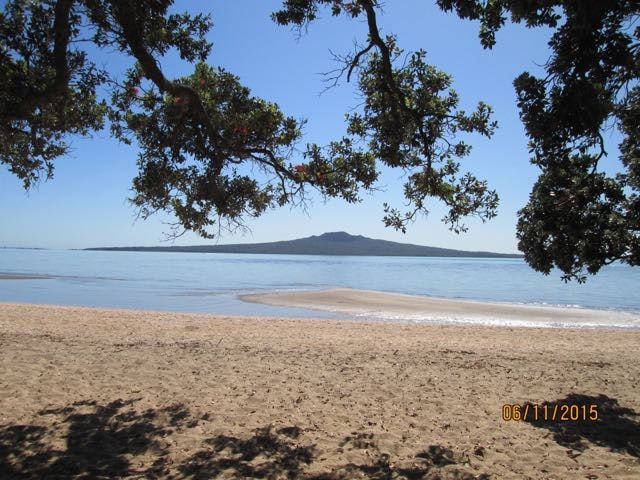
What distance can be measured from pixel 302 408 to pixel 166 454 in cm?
205

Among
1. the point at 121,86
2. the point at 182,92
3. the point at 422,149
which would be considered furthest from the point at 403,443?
the point at 121,86

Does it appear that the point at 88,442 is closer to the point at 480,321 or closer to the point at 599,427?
the point at 599,427

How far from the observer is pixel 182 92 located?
575 cm

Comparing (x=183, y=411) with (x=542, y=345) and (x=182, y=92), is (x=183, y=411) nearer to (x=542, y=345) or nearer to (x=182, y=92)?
(x=182, y=92)

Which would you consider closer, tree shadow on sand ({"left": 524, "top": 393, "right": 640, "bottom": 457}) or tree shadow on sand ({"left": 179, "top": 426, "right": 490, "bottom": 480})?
tree shadow on sand ({"left": 179, "top": 426, "right": 490, "bottom": 480})

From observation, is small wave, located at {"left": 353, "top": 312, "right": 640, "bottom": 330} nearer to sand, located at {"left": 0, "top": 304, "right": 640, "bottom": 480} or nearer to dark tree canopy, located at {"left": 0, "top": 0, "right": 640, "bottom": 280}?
sand, located at {"left": 0, "top": 304, "right": 640, "bottom": 480}

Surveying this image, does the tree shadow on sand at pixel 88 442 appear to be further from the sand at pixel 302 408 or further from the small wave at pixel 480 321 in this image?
the small wave at pixel 480 321

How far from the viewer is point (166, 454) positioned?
188 inches

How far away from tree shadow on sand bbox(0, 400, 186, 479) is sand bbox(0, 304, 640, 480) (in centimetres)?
2

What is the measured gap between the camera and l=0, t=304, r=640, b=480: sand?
4.64 meters
